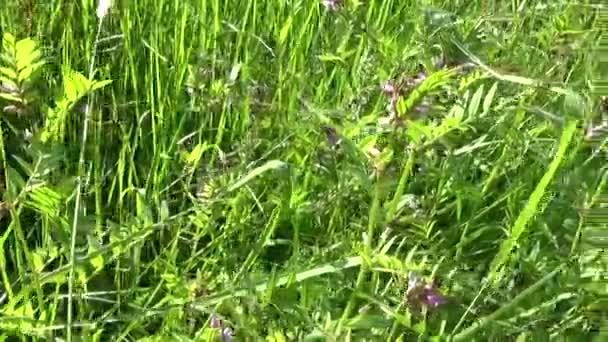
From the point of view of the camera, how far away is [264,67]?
1.75m

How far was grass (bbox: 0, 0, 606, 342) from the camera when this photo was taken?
115 cm

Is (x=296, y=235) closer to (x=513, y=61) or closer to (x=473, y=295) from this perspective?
(x=473, y=295)

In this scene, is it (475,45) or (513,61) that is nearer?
(475,45)

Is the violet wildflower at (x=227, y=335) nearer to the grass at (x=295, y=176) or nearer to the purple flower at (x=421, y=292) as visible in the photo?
the grass at (x=295, y=176)

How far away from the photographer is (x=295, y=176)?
1.36 metres

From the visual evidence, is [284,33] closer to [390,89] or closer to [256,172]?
[256,172]

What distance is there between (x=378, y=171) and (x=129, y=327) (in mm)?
368

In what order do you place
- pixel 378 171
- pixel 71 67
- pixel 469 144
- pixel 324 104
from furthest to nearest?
1. pixel 71 67
2. pixel 324 104
3. pixel 469 144
4. pixel 378 171

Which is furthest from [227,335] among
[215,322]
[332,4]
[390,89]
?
[332,4]

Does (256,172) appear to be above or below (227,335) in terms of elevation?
above

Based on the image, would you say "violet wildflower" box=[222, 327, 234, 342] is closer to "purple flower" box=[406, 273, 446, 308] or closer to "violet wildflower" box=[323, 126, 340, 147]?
"purple flower" box=[406, 273, 446, 308]

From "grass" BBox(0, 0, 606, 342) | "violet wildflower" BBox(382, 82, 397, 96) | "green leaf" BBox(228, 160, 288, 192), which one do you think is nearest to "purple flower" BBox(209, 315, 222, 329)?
"grass" BBox(0, 0, 606, 342)

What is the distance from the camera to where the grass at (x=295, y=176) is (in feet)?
3.77

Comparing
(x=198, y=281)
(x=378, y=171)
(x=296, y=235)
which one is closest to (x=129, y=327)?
(x=198, y=281)
